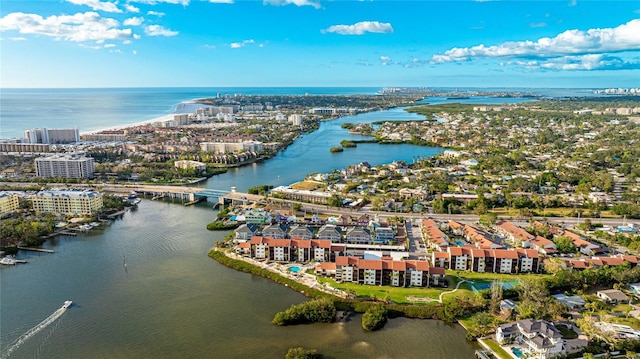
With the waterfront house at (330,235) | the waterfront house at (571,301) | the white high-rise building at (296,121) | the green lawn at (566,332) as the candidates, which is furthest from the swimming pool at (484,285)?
the white high-rise building at (296,121)

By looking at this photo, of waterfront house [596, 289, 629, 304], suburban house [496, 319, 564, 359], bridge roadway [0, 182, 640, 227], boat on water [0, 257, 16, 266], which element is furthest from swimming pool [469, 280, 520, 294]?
boat on water [0, 257, 16, 266]

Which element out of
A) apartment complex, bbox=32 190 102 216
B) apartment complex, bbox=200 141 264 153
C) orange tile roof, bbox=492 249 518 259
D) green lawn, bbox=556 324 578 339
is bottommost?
green lawn, bbox=556 324 578 339

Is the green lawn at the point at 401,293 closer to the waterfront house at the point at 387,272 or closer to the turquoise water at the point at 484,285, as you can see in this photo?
Answer: the waterfront house at the point at 387,272

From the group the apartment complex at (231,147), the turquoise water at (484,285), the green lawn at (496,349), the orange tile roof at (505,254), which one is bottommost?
the green lawn at (496,349)

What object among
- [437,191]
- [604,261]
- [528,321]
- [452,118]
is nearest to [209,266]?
[528,321]

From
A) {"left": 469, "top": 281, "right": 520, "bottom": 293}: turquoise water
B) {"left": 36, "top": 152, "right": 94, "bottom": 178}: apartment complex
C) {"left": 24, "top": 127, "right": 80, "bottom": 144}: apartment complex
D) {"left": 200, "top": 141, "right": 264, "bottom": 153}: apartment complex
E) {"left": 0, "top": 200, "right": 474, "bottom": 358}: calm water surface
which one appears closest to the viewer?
{"left": 0, "top": 200, "right": 474, "bottom": 358}: calm water surface

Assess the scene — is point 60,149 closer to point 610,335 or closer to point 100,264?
point 100,264

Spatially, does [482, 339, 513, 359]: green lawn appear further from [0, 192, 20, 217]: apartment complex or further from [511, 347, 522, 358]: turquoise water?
[0, 192, 20, 217]: apartment complex

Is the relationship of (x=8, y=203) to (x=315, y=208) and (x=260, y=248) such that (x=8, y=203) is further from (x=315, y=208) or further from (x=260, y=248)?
(x=315, y=208)
